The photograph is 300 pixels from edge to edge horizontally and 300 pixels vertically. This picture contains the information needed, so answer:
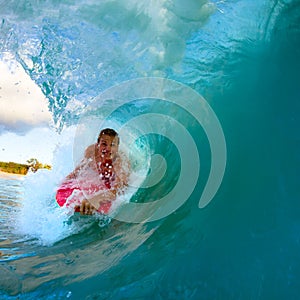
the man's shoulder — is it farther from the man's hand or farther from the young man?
the man's hand

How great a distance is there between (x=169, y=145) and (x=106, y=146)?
1069 millimetres

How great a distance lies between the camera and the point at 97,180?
16.9 feet

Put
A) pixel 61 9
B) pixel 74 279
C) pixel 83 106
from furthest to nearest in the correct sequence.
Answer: pixel 83 106, pixel 61 9, pixel 74 279

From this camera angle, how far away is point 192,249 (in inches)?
132

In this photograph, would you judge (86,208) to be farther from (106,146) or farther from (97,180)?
(106,146)

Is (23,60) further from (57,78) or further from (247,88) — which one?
(247,88)

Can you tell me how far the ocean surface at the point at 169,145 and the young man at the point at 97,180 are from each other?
0.68 feet

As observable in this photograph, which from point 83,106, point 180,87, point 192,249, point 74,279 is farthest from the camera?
point 83,106

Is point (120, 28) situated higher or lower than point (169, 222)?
higher

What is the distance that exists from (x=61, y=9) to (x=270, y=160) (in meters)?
3.55

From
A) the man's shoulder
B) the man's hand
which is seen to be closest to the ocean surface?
the man's hand

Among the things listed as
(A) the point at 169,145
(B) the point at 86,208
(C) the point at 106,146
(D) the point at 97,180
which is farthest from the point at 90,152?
(A) the point at 169,145

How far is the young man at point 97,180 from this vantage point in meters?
4.88

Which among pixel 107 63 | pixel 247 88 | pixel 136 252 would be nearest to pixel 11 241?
pixel 136 252
